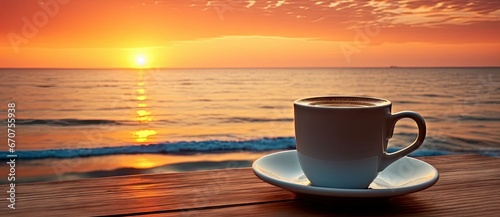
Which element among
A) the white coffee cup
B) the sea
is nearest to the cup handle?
the white coffee cup

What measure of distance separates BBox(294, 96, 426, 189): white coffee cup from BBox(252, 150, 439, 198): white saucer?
0.03 meters

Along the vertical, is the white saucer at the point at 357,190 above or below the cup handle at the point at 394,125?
below

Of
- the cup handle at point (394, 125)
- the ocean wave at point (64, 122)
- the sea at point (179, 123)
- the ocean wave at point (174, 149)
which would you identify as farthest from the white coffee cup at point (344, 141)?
the ocean wave at point (64, 122)

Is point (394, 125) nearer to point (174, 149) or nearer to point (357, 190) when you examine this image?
point (357, 190)

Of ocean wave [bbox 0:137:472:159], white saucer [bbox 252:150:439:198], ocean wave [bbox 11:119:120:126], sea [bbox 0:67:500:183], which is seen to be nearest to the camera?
white saucer [bbox 252:150:439:198]

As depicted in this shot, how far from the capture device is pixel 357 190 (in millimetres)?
484

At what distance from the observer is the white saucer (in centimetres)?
49

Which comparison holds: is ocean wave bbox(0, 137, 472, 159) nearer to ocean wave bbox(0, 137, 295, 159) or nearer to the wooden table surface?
ocean wave bbox(0, 137, 295, 159)

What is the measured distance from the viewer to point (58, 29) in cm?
786

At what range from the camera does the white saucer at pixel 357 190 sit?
1.60ft

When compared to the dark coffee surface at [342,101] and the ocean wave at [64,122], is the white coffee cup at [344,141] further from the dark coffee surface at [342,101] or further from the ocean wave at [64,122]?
the ocean wave at [64,122]

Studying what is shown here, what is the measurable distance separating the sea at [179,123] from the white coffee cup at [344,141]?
0.73 metres

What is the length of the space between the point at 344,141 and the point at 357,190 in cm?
5

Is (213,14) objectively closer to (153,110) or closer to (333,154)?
(153,110)
